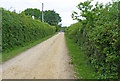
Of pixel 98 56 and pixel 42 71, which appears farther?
pixel 42 71

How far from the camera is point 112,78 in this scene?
4141 millimetres

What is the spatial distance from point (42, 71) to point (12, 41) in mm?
6769

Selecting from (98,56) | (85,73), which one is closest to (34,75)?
(85,73)

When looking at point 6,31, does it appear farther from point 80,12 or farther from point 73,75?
point 73,75

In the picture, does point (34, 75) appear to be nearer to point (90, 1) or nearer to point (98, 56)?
point (98, 56)

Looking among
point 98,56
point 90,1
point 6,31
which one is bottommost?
point 98,56

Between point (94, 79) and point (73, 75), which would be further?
point (73, 75)

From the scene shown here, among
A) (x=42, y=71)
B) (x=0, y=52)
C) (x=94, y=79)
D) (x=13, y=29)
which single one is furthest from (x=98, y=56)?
(x=13, y=29)

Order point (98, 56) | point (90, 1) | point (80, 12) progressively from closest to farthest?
point (98, 56) < point (90, 1) < point (80, 12)

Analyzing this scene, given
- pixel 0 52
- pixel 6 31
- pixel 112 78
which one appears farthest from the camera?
pixel 6 31

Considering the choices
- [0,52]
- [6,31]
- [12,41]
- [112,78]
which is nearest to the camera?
[112,78]

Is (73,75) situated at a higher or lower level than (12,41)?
lower

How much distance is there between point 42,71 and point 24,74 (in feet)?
2.77

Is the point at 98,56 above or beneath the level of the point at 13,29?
beneath
